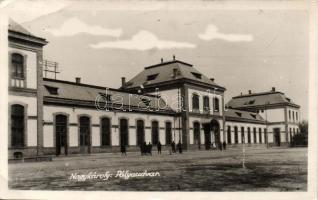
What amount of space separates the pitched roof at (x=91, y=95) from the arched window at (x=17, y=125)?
7.00 ft

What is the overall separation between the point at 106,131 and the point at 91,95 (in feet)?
8.34

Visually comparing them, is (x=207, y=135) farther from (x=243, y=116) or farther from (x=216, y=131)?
(x=243, y=116)

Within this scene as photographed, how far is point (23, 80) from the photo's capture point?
419 inches

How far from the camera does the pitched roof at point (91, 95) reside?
12227 mm

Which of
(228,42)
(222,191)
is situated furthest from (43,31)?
(222,191)

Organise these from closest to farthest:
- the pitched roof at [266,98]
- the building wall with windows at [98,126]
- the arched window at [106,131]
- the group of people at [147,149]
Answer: the pitched roof at [266,98], the building wall with windows at [98,126], the group of people at [147,149], the arched window at [106,131]

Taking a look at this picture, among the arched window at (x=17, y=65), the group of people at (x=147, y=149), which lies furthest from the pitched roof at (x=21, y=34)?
the group of people at (x=147, y=149)

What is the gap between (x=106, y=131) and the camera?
612 inches

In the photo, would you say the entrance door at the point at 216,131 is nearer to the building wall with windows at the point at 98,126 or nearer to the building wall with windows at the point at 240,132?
the building wall with windows at the point at 240,132

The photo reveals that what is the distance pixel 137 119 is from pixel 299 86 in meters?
7.74

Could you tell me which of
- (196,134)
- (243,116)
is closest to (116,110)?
(196,134)

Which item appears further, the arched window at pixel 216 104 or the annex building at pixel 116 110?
the arched window at pixel 216 104

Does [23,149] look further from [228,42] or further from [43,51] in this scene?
[228,42]
